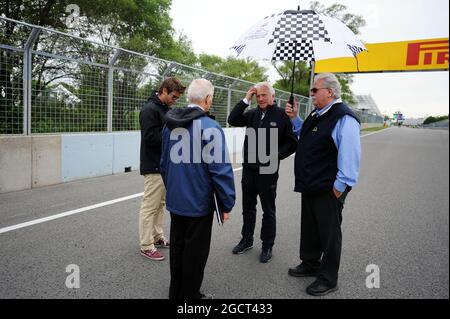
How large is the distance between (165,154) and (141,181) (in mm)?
4382

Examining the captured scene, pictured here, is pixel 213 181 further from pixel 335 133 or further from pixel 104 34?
pixel 104 34

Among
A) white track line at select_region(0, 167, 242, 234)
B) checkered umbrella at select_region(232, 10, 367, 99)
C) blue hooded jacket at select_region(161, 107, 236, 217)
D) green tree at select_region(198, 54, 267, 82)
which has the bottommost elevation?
white track line at select_region(0, 167, 242, 234)

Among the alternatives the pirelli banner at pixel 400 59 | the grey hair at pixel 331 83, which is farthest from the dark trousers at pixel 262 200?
the pirelli banner at pixel 400 59

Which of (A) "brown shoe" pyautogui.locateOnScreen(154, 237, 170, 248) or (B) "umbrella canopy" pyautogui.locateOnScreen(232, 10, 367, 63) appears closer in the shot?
(B) "umbrella canopy" pyautogui.locateOnScreen(232, 10, 367, 63)

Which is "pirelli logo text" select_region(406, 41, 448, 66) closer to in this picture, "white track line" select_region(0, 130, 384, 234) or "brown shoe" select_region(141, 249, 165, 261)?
"white track line" select_region(0, 130, 384, 234)

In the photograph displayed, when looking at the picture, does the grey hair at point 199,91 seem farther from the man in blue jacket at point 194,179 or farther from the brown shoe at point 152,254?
the brown shoe at point 152,254

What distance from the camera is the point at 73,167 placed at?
6348 millimetres

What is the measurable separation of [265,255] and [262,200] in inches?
23.1

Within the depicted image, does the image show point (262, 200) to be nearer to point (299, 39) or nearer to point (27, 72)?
point (299, 39)

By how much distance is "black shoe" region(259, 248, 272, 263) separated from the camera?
336cm

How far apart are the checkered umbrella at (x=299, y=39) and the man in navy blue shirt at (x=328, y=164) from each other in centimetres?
61

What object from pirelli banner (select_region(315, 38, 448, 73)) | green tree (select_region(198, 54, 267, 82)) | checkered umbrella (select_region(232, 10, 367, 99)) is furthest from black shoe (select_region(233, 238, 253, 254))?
green tree (select_region(198, 54, 267, 82))

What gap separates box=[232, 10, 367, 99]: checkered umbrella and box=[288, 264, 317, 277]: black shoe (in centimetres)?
213
